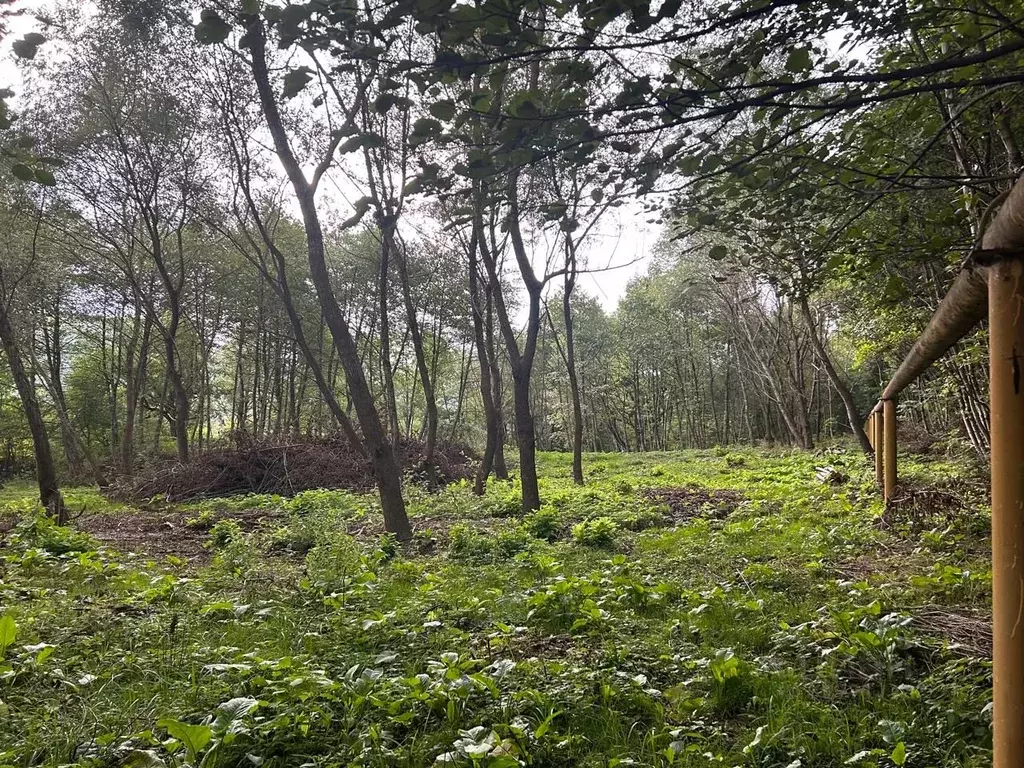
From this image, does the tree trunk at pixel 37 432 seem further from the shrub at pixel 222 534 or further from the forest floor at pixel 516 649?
the shrub at pixel 222 534

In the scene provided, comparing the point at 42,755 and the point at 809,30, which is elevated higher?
the point at 809,30

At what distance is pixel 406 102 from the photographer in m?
1.43

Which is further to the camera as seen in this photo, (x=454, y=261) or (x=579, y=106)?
(x=454, y=261)

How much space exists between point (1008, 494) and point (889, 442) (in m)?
4.79

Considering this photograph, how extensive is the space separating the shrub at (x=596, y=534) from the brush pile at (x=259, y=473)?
5.86 meters

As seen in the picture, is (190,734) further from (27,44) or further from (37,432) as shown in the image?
(37,432)

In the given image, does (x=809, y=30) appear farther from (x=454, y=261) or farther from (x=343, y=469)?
(x=454, y=261)

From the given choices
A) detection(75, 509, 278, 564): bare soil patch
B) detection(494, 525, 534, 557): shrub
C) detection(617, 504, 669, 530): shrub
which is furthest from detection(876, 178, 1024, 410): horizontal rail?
detection(75, 509, 278, 564): bare soil patch

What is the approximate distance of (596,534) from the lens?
613 centimetres

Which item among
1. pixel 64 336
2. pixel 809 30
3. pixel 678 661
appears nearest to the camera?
pixel 809 30

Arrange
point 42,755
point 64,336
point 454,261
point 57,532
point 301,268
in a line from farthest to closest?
point 64,336 → point 301,268 → point 454,261 → point 57,532 → point 42,755

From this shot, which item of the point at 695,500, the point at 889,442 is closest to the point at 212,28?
the point at 889,442

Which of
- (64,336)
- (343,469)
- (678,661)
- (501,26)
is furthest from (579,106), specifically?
(64,336)

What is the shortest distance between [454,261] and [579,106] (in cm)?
1550
